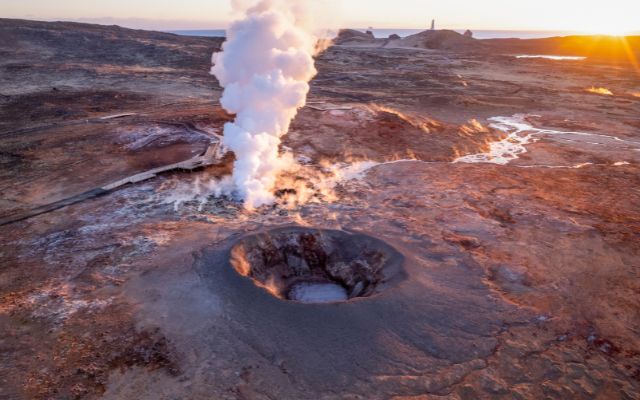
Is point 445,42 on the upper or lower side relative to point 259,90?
upper

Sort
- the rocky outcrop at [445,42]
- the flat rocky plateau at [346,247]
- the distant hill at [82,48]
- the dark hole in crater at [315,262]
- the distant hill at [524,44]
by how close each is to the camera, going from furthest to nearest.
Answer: the rocky outcrop at [445,42], the distant hill at [524,44], the distant hill at [82,48], the dark hole in crater at [315,262], the flat rocky plateau at [346,247]

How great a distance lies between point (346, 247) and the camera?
9586 mm

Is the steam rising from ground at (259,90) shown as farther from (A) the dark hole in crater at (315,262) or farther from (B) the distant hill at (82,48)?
(B) the distant hill at (82,48)

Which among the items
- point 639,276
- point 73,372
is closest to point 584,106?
point 639,276

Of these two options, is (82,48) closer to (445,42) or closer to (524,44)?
(445,42)

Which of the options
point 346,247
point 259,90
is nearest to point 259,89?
point 259,90

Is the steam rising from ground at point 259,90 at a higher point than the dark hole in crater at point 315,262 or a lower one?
higher

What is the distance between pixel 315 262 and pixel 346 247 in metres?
0.76

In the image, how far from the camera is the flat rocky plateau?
6027 mm

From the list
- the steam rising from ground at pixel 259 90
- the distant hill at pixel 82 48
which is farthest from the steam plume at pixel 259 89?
the distant hill at pixel 82 48

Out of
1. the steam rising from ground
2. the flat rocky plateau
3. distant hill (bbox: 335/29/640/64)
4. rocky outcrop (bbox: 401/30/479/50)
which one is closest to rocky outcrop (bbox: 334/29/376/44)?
distant hill (bbox: 335/29/640/64)

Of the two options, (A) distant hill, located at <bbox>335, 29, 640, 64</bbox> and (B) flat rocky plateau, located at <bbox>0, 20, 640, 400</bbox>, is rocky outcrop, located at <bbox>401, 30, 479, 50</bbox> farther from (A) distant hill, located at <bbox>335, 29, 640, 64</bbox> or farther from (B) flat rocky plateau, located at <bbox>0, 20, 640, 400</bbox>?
(B) flat rocky plateau, located at <bbox>0, 20, 640, 400</bbox>

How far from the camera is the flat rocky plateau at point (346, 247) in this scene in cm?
603

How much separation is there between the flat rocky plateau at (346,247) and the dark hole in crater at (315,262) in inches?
13.4
